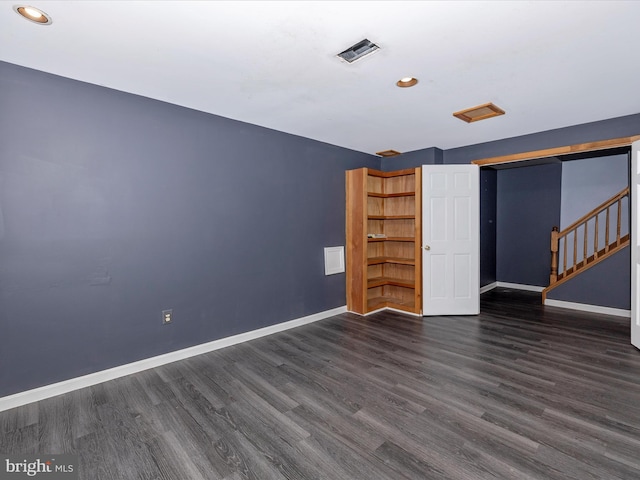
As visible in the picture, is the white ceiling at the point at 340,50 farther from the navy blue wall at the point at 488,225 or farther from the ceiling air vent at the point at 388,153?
the navy blue wall at the point at 488,225

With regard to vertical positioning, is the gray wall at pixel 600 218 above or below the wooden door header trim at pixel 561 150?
below

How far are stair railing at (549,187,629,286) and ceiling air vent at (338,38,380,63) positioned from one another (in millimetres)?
4708

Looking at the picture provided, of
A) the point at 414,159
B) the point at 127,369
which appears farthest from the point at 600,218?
the point at 127,369

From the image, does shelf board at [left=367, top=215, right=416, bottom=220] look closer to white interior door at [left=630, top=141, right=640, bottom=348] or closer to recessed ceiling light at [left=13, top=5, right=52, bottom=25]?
white interior door at [left=630, top=141, right=640, bottom=348]

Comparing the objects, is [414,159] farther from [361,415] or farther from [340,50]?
[361,415]

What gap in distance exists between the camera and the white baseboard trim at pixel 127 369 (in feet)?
7.61

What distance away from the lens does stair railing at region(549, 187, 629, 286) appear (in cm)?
475

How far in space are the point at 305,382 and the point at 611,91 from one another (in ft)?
12.0

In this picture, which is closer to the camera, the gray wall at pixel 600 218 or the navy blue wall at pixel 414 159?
the gray wall at pixel 600 218

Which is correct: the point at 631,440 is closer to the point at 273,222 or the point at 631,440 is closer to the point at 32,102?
the point at 273,222

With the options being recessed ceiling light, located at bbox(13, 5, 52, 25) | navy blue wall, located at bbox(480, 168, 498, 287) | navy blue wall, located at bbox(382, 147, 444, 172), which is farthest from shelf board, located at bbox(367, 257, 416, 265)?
recessed ceiling light, located at bbox(13, 5, 52, 25)

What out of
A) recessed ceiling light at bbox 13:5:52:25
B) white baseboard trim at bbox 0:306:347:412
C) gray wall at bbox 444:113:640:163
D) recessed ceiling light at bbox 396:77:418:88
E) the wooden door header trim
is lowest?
white baseboard trim at bbox 0:306:347:412

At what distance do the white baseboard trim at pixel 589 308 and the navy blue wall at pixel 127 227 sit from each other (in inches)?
158

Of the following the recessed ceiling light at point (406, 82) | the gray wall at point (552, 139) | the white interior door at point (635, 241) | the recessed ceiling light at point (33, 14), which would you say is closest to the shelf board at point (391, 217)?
the gray wall at point (552, 139)
